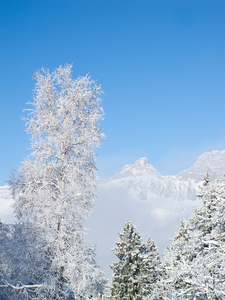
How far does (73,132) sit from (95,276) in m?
4.37

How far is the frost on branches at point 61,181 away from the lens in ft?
26.2

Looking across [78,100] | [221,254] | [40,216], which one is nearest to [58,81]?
[78,100]

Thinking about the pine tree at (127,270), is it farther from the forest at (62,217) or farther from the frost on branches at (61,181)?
the frost on branches at (61,181)

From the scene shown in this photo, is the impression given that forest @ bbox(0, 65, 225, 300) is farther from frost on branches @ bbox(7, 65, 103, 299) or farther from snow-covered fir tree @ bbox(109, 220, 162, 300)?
snow-covered fir tree @ bbox(109, 220, 162, 300)

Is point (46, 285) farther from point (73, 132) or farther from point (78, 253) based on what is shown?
point (73, 132)

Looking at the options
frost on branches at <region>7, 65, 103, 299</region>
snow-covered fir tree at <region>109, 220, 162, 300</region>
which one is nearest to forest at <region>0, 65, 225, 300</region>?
frost on branches at <region>7, 65, 103, 299</region>

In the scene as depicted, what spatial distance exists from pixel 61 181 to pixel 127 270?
17.6 metres

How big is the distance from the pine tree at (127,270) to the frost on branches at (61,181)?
16358mm

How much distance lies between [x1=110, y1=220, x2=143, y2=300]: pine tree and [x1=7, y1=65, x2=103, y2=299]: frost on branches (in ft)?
53.7

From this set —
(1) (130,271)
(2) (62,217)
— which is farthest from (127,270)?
(2) (62,217)

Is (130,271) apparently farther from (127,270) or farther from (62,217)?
(62,217)

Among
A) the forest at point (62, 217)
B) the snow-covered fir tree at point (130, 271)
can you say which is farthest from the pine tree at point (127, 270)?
the forest at point (62, 217)

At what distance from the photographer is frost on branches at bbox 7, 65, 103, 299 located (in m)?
8.00

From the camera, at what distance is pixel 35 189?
28.2 ft
